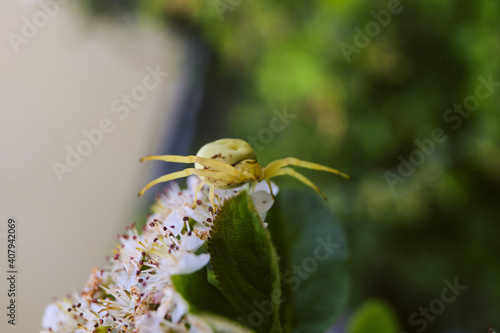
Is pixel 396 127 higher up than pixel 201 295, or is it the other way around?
pixel 396 127

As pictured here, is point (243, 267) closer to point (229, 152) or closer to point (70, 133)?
point (229, 152)

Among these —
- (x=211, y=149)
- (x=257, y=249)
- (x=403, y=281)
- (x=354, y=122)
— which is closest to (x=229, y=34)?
(x=354, y=122)

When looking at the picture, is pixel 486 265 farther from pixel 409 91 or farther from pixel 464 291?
pixel 409 91

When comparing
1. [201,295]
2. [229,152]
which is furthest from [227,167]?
[201,295]

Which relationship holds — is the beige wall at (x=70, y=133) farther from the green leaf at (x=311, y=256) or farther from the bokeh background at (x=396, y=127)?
the green leaf at (x=311, y=256)

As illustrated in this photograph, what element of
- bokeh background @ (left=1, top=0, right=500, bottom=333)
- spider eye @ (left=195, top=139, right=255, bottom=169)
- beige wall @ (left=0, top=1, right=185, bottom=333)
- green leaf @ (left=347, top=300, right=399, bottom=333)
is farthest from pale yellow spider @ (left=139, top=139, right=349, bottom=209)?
beige wall @ (left=0, top=1, right=185, bottom=333)
